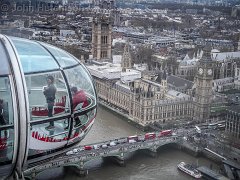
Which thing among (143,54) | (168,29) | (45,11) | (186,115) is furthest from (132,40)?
(186,115)

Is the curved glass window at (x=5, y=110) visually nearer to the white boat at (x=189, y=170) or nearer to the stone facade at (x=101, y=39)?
the white boat at (x=189, y=170)

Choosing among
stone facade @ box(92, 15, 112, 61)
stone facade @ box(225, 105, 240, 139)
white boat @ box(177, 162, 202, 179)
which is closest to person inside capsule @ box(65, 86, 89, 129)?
white boat @ box(177, 162, 202, 179)

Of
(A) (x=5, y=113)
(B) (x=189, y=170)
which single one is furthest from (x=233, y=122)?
(A) (x=5, y=113)

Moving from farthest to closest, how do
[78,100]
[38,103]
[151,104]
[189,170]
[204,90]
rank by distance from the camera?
[204,90]
[151,104]
[189,170]
[78,100]
[38,103]

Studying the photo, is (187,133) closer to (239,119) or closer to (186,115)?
(239,119)

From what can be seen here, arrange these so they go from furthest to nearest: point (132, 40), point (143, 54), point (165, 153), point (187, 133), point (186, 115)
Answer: point (132, 40)
point (143, 54)
point (186, 115)
point (187, 133)
point (165, 153)

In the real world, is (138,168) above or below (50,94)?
below

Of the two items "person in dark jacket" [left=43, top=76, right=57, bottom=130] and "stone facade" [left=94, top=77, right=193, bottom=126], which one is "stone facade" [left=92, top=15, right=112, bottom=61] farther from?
"person in dark jacket" [left=43, top=76, right=57, bottom=130]

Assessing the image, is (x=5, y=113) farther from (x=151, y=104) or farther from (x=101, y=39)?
(x=101, y=39)
